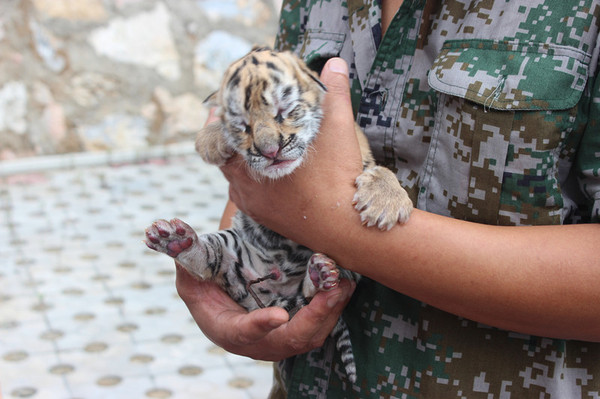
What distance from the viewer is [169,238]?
1.67 metres

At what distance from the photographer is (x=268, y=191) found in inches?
56.5

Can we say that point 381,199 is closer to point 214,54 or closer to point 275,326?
point 275,326

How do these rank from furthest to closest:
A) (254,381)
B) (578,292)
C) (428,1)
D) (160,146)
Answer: (160,146), (254,381), (428,1), (578,292)

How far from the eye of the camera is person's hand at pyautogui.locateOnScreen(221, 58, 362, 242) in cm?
134

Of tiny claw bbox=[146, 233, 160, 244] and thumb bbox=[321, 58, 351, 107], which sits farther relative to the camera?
tiny claw bbox=[146, 233, 160, 244]

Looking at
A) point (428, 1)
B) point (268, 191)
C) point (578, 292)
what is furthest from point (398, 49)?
point (578, 292)

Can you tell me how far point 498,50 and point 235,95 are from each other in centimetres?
62

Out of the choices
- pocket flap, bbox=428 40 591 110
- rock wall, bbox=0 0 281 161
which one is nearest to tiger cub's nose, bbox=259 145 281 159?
pocket flap, bbox=428 40 591 110

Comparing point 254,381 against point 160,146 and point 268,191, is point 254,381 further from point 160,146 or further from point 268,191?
point 160,146

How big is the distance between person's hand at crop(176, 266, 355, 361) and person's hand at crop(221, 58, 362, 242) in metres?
0.15

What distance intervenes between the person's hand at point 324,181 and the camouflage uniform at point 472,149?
9 centimetres

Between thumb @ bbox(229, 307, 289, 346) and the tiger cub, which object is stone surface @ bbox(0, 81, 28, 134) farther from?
thumb @ bbox(229, 307, 289, 346)

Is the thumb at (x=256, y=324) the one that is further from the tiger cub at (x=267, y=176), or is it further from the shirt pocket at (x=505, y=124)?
the shirt pocket at (x=505, y=124)

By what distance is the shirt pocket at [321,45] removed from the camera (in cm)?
157
